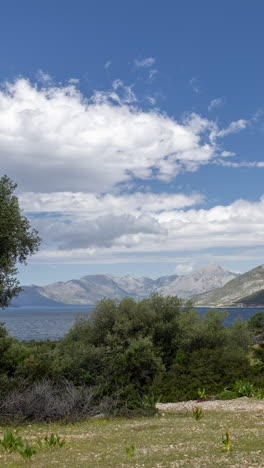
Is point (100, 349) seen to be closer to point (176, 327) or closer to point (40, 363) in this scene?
point (40, 363)

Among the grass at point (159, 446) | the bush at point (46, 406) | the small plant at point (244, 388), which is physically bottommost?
the small plant at point (244, 388)

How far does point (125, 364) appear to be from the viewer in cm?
3216

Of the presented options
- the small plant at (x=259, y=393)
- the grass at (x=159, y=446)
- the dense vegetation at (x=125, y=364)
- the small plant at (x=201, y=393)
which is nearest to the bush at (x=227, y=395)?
the small plant at (x=201, y=393)

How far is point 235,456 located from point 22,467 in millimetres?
5544

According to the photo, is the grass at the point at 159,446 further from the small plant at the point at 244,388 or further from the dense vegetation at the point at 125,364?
the small plant at the point at 244,388

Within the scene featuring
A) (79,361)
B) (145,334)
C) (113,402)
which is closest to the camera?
(113,402)

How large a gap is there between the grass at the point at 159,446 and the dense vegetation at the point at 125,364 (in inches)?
179

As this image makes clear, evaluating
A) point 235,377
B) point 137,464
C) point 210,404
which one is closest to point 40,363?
point 210,404

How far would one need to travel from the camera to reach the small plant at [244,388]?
2745 cm

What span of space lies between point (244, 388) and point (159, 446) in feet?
55.1

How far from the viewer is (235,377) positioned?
31516 mm

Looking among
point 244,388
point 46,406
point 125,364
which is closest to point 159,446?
point 46,406

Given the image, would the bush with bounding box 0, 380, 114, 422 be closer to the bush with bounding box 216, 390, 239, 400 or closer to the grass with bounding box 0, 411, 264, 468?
the grass with bounding box 0, 411, 264, 468

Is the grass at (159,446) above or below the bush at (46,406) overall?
above
